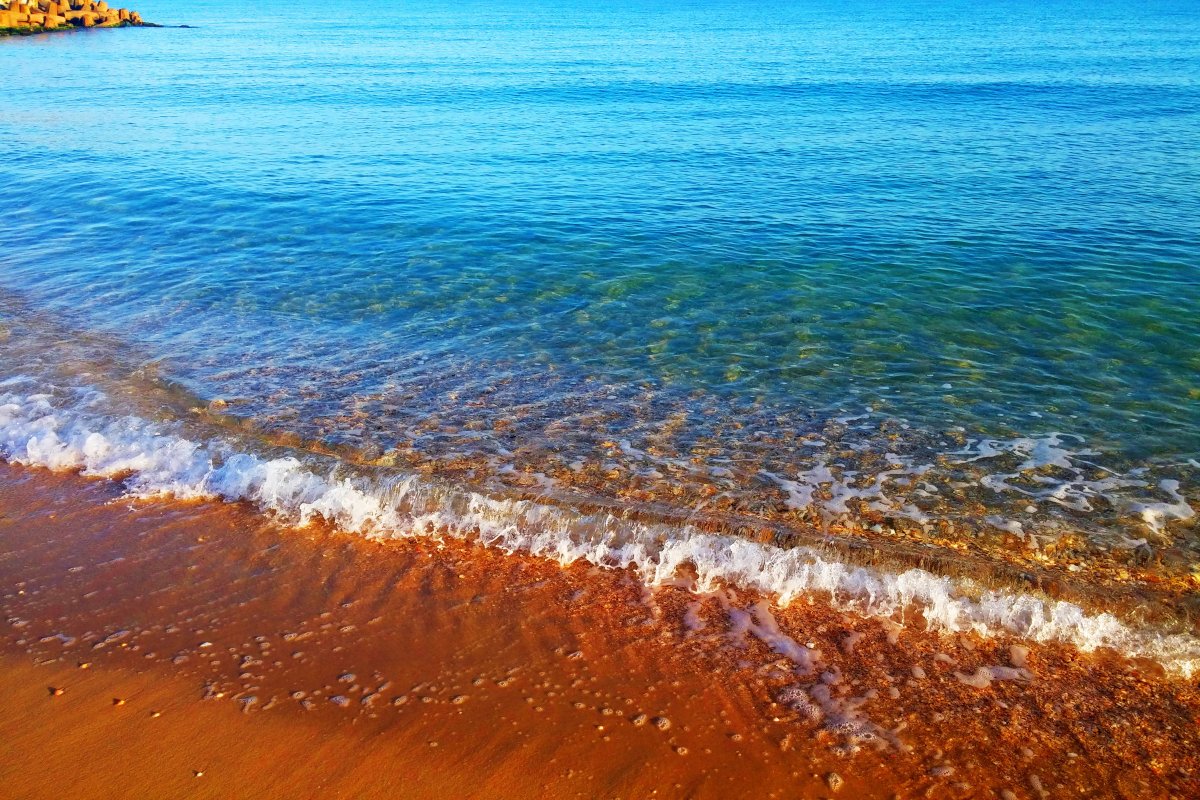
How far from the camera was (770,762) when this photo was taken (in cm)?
505

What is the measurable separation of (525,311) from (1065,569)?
8.93 metres

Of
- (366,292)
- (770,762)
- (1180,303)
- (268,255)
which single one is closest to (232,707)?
(770,762)

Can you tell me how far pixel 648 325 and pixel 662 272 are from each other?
2.69m

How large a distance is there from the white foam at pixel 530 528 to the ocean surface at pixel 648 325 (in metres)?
0.05

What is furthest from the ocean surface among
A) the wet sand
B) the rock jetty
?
the rock jetty

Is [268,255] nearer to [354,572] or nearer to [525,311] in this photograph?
[525,311]

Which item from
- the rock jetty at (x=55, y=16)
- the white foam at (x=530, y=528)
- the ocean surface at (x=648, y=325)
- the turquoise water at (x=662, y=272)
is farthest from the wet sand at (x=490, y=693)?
the rock jetty at (x=55, y=16)

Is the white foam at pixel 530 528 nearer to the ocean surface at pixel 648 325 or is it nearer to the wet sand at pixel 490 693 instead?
the ocean surface at pixel 648 325

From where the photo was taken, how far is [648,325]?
43.0ft

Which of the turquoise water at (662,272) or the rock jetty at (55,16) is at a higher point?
the rock jetty at (55,16)

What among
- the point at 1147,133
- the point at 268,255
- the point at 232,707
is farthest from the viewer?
the point at 1147,133

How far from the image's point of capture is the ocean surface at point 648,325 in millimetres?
8211

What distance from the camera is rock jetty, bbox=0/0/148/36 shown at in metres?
72.0

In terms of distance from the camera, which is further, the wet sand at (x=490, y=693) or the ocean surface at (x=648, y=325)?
the ocean surface at (x=648, y=325)
